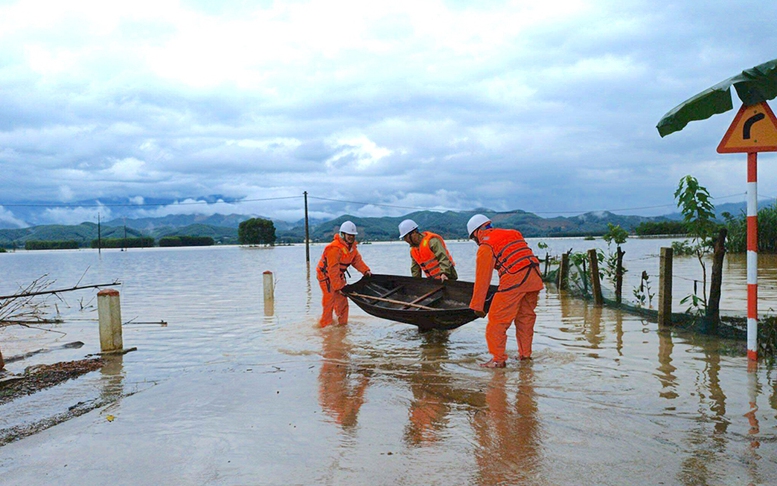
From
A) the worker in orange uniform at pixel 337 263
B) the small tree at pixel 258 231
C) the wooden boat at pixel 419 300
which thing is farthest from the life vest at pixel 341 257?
the small tree at pixel 258 231

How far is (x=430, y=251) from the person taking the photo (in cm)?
1038

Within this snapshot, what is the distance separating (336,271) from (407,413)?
521cm

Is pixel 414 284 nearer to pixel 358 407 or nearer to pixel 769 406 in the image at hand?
pixel 358 407

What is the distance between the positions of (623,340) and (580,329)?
1.34 metres

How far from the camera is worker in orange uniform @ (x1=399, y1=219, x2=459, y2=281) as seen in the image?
10.3m

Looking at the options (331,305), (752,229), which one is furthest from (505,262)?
(331,305)

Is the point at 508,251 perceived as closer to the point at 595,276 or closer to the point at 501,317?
the point at 501,317

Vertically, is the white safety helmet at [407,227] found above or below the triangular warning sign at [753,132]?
below

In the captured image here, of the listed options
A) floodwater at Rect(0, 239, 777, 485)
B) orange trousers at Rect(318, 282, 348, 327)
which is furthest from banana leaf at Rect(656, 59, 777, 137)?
orange trousers at Rect(318, 282, 348, 327)

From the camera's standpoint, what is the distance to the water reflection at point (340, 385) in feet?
17.8

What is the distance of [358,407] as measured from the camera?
564 centimetres

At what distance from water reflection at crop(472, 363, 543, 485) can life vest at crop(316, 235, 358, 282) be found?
185 inches

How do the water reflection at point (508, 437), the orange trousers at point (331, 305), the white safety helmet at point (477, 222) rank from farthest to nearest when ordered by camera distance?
the orange trousers at point (331, 305) → the white safety helmet at point (477, 222) → the water reflection at point (508, 437)

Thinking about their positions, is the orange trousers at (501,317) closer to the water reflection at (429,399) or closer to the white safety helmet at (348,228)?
the water reflection at (429,399)
